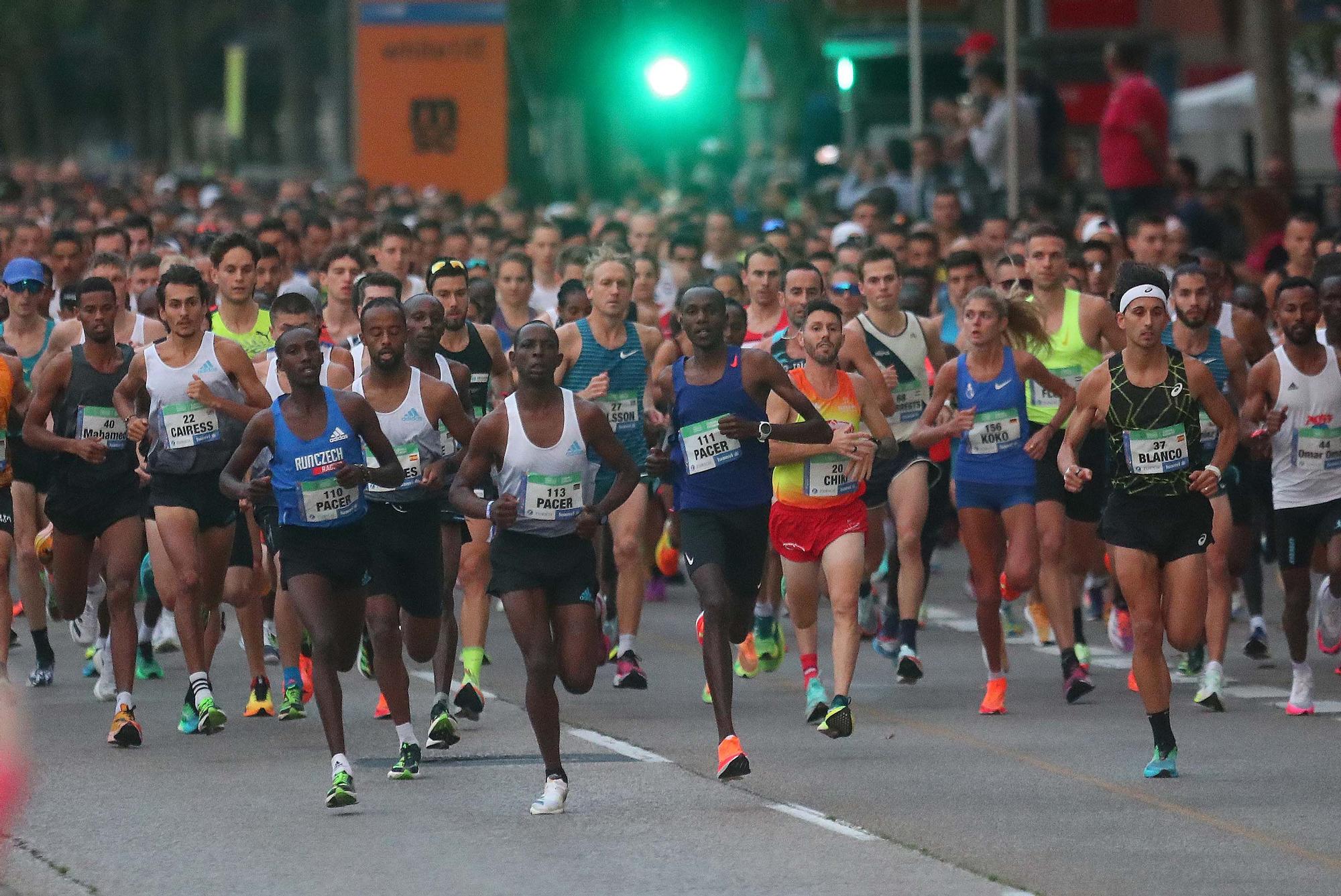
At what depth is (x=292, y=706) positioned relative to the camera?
12.1 m

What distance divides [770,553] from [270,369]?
2.99m

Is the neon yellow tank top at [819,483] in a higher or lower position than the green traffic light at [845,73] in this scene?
lower

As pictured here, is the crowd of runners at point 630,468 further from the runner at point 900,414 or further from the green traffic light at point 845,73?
the green traffic light at point 845,73

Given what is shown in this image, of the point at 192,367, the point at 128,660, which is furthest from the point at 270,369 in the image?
the point at 128,660

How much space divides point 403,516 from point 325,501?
1.78ft

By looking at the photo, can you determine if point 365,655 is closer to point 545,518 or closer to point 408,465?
point 408,465

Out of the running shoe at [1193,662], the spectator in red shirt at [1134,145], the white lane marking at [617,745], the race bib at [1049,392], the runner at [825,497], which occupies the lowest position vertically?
the white lane marking at [617,745]

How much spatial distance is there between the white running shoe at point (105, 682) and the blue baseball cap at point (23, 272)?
6.29 ft

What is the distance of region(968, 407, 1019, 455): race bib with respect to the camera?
12.5 meters

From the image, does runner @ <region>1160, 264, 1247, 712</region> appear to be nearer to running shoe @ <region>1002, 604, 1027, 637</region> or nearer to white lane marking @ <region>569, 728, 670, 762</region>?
running shoe @ <region>1002, 604, 1027, 637</region>

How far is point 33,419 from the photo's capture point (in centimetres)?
1198

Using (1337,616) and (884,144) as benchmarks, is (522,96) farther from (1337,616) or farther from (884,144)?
(1337,616)

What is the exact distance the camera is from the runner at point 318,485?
10102mm

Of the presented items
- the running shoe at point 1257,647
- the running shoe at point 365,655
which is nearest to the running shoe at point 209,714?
the running shoe at point 365,655
